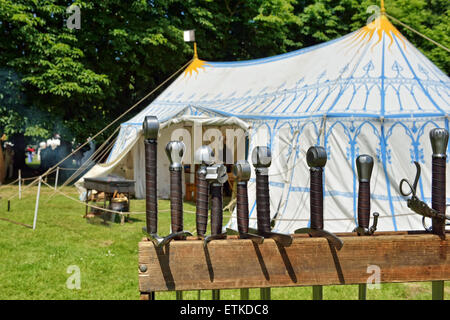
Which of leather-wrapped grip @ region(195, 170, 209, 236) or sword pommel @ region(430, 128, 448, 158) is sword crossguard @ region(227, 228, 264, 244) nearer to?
leather-wrapped grip @ region(195, 170, 209, 236)

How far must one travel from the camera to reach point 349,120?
644 cm

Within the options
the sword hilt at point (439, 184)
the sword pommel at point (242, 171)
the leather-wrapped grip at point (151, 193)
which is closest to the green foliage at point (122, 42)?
the leather-wrapped grip at point (151, 193)

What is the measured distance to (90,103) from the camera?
1577 centimetres

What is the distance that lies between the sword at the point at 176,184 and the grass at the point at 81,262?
272cm

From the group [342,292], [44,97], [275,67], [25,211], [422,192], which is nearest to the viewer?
[342,292]

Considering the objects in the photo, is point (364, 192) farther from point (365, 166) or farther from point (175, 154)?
point (175, 154)

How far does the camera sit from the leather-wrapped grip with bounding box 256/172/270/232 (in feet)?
5.14

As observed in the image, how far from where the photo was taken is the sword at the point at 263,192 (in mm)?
1509

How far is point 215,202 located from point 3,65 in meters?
14.3

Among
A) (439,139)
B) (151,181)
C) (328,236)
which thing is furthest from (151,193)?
(439,139)

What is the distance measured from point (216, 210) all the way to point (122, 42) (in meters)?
13.8

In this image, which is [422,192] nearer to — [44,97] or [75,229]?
[75,229]

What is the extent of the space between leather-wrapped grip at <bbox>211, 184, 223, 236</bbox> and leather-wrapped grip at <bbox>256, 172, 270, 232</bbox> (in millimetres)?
154

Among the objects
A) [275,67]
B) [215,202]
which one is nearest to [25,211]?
[275,67]
